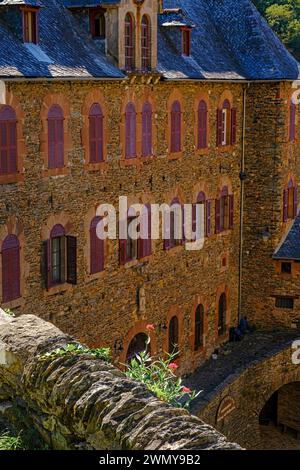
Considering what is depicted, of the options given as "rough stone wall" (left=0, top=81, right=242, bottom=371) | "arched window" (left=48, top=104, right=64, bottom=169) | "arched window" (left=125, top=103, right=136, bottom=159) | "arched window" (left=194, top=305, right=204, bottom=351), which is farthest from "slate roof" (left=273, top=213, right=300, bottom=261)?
"arched window" (left=48, top=104, right=64, bottom=169)

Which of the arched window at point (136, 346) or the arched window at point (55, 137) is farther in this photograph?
the arched window at point (136, 346)

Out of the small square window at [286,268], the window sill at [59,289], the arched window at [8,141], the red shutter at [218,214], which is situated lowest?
the small square window at [286,268]

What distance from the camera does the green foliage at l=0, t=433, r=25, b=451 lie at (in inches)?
328

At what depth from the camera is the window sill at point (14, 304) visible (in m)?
17.3

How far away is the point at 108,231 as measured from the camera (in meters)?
21.4

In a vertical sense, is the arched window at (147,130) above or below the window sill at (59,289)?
above

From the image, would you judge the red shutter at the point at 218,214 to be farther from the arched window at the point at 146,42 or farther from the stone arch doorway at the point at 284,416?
the arched window at the point at 146,42

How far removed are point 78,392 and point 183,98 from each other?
1787 cm

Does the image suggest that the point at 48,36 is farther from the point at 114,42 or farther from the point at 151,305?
the point at 151,305

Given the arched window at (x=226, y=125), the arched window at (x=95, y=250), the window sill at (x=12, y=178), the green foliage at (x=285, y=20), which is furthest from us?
the green foliage at (x=285, y=20)

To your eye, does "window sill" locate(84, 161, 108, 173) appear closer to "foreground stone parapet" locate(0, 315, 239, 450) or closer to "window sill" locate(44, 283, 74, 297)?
"window sill" locate(44, 283, 74, 297)

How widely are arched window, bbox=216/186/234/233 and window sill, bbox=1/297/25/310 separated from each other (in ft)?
38.2

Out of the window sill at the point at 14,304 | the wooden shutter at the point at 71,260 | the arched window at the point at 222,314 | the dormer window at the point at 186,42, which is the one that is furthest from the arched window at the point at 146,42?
the arched window at the point at 222,314

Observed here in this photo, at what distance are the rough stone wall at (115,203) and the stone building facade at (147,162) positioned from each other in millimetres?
51
